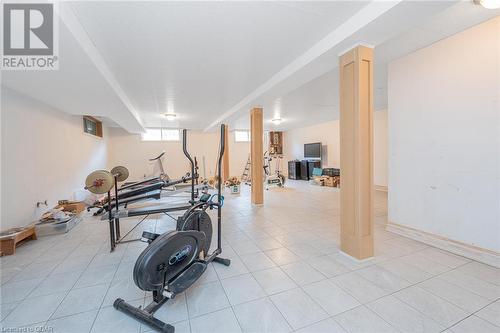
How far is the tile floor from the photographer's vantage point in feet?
5.34

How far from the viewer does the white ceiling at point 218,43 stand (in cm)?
202

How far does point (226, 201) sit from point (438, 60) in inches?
206

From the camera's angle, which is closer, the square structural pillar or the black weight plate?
the black weight plate

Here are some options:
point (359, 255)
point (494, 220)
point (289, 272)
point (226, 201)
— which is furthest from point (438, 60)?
point (226, 201)

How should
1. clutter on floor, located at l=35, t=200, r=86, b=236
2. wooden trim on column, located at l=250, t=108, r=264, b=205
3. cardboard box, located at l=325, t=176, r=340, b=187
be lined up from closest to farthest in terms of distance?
clutter on floor, located at l=35, t=200, r=86, b=236, wooden trim on column, located at l=250, t=108, r=264, b=205, cardboard box, located at l=325, t=176, r=340, b=187

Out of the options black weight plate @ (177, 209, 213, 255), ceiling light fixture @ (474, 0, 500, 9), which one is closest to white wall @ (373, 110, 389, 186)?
ceiling light fixture @ (474, 0, 500, 9)

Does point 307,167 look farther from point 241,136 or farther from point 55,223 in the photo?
point 55,223

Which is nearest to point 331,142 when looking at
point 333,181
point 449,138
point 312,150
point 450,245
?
point 312,150

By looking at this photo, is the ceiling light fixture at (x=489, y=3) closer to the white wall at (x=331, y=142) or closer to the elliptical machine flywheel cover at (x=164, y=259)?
the elliptical machine flywheel cover at (x=164, y=259)

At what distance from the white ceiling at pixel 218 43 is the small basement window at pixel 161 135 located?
5369 mm

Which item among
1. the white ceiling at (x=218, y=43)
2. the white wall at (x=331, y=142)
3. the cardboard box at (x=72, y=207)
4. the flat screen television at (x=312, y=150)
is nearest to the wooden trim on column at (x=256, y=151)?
the white ceiling at (x=218, y=43)

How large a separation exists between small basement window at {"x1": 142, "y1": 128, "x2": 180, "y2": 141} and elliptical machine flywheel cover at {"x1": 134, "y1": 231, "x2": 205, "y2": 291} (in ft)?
30.2

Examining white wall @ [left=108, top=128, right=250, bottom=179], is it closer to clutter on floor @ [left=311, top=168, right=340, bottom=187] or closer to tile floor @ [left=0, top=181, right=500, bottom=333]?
clutter on floor @ [left=311, top=168, right=340, bottom=187]

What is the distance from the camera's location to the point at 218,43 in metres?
2.65
